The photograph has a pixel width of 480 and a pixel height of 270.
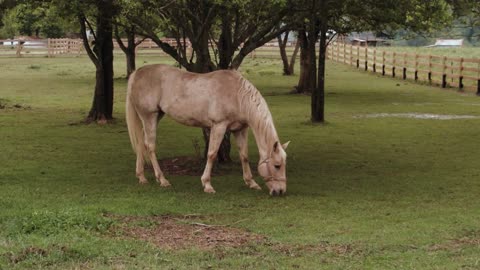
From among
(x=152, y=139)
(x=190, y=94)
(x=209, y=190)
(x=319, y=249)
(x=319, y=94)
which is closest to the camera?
(x=319, y=249)

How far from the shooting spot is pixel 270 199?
9195 mm

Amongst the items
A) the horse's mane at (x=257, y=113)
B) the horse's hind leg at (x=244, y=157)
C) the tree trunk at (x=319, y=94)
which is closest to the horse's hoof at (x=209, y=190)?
the horse's hind leg at (x=244, y=157)

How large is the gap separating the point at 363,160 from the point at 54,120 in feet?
31.2

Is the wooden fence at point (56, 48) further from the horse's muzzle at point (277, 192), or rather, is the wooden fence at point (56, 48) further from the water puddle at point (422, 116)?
the horse's muzzle at point (277, 192)

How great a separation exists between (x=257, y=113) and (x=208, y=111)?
0.80m

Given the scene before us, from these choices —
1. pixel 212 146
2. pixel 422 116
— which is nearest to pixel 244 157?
pixel 212 146

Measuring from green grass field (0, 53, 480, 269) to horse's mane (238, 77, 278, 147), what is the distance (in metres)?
0.90

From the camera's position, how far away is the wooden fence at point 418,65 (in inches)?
1139

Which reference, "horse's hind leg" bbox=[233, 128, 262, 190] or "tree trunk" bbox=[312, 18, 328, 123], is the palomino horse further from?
"tree trunk" bbox=[312, 18, 328, 123]

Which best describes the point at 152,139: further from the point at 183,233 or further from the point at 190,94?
the point at 183,233

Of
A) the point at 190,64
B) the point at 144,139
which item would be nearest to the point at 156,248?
the point at 144,139

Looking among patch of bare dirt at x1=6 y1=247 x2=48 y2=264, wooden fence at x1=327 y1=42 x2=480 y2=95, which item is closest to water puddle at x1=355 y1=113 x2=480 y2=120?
wooden fence at x1=327 y1=42 x2=480 y2=95

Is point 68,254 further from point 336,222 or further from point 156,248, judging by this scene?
point 336,222

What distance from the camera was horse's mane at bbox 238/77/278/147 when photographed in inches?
360
